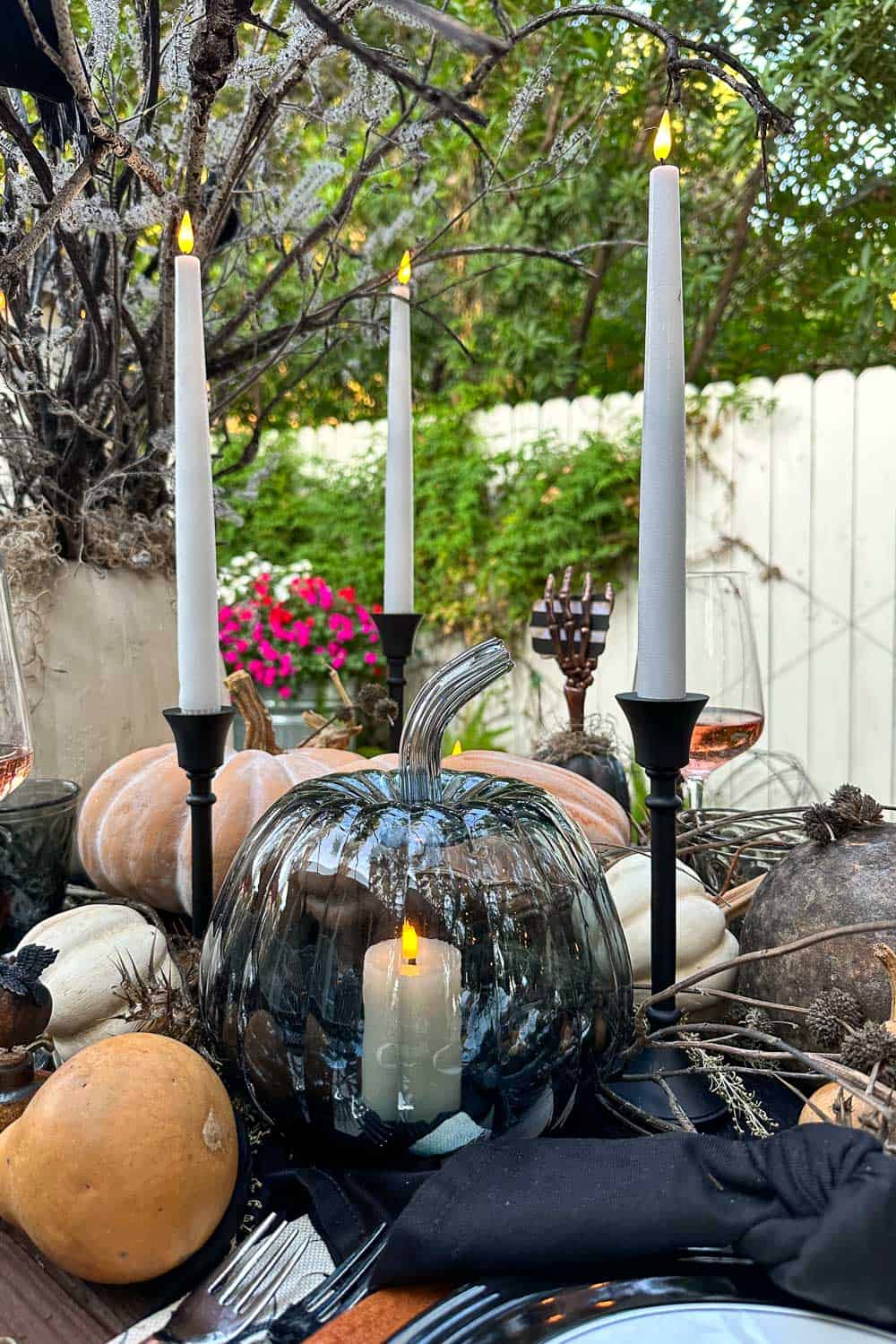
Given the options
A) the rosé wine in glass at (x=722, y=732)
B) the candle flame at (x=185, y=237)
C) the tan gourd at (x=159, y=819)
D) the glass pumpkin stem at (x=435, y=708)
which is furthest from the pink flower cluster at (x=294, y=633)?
the glass pumpkin stem at (x=435, y=708)

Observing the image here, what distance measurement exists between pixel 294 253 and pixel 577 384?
370 centimetres

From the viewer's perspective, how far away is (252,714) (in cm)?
114

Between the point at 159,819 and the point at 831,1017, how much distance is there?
0.59m

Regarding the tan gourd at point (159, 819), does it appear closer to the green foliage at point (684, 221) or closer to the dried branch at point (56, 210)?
the dried branch at point (56, 210)

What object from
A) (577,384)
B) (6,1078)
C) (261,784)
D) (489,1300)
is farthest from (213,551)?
(577,384)

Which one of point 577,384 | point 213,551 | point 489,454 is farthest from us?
point 577,384

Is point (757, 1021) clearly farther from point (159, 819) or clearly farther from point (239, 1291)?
point (159, 819)

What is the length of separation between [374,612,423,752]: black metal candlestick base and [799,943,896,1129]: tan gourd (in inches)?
22.7

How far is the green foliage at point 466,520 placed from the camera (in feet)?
12.4

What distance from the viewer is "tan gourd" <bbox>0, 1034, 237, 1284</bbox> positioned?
490mm

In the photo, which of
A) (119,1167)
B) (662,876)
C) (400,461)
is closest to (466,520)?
(400,461)

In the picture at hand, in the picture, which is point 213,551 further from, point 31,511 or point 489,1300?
point 489,1300

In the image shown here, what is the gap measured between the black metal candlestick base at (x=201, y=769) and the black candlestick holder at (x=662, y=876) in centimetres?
29

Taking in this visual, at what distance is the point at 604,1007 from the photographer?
2.03 ft
